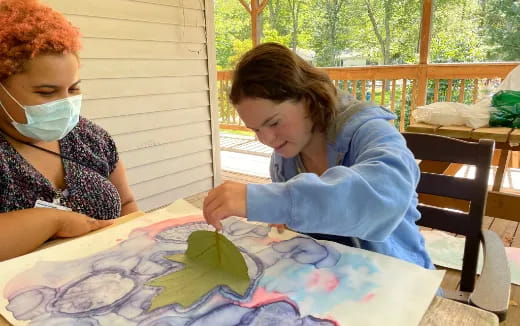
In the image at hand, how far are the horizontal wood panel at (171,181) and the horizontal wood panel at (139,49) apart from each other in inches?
35.0

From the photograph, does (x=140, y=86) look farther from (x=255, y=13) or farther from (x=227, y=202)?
(x=255, y=13)

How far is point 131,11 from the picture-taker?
2490 mm

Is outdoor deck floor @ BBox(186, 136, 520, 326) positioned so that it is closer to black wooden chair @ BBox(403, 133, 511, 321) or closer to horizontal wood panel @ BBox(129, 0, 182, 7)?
black wooden chair @ BBox(403, 133, 511, 321)

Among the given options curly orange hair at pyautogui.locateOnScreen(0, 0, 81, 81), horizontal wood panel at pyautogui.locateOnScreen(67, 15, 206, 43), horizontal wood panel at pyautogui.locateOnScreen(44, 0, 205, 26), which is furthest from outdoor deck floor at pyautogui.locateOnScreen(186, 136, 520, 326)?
horizontal wood panel at pyautogui.locateOnScreen(44, 0, 205, 26)

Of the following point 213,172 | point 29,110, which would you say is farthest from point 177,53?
point 29,110

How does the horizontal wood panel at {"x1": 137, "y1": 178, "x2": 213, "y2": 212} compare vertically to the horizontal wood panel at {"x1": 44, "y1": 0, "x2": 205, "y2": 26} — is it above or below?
below

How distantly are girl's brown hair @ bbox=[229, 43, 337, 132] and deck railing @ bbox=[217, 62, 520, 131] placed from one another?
2222mm

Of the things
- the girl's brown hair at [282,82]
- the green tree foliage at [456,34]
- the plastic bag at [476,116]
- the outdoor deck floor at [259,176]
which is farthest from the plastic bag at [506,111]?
the green tree foliage at [456,34]

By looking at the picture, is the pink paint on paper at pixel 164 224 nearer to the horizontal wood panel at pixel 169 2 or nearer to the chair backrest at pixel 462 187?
the chair backrest at pixel 462 187

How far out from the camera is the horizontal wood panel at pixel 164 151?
2635 mm

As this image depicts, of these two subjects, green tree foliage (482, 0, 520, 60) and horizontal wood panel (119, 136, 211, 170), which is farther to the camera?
green tree foliage (482, 0, 520, 60)

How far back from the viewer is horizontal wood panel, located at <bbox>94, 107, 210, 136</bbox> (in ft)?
8.16

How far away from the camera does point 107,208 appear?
1098mm

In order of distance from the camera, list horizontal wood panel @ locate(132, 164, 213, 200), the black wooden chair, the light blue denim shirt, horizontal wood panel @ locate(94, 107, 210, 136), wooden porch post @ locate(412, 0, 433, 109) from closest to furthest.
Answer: the light blue denim shirt < the black wooden chair < horizontal wood panel @ locate(94, 107, 210, 136) < horizontal wood panel @ locate(132, 164, 213, 200) < wooden porch post @ locate(412, 0, 433, 109)
